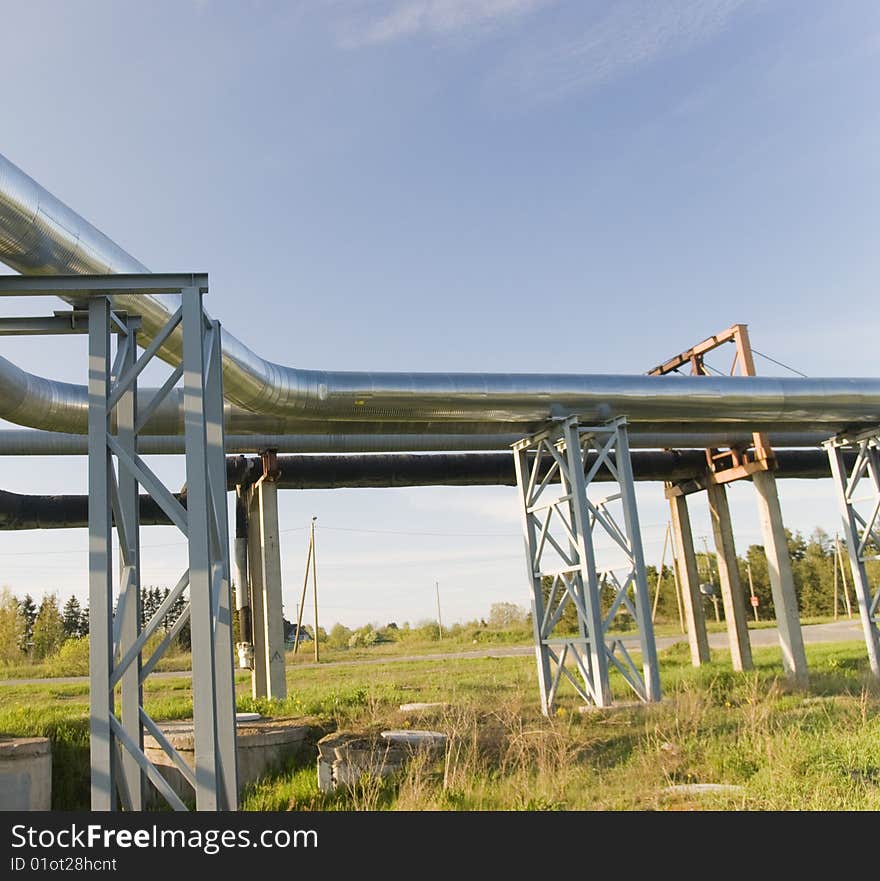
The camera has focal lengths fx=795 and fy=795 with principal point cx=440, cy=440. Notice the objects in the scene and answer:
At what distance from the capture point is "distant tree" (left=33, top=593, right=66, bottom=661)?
44.8 metres

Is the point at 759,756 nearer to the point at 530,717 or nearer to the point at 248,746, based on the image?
the point at 530,717

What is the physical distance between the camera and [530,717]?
33.0 ft

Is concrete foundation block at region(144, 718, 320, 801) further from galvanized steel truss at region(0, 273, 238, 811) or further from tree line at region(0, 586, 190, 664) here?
tree line at region(0, 586, 190, 664)

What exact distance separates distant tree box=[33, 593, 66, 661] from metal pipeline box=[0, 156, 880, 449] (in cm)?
3897

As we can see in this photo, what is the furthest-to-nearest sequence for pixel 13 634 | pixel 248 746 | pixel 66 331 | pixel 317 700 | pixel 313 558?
1. pixel 13 634
2. pixel 313 558
3. pixel 317 700
4. pixel 248 746
5. pixel 66 331

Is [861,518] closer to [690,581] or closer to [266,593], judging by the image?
[690,581]

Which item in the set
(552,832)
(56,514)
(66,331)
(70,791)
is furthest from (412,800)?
(56,514)

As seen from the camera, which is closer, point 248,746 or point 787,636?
point 248,746

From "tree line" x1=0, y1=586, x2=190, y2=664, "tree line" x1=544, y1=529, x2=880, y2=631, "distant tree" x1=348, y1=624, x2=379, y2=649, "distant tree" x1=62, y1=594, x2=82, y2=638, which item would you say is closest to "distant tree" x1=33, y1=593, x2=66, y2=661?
"tree line" x1=0, y1=586, x2=190, y2=664

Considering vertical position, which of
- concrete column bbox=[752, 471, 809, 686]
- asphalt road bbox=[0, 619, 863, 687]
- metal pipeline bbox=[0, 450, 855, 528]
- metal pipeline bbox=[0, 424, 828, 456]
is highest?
metal pipeline bbox=[0, 424, 828, 456]

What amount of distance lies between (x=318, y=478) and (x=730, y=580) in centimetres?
845

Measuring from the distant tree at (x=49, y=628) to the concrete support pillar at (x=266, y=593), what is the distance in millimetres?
34657

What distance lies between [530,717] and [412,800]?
388 centimetres

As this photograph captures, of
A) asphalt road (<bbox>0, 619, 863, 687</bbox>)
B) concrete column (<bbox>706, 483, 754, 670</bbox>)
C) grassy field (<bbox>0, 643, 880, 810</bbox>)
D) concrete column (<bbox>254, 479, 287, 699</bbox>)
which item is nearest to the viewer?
grassy field (<bbox>0, 643, 880, 810</bbox>)
